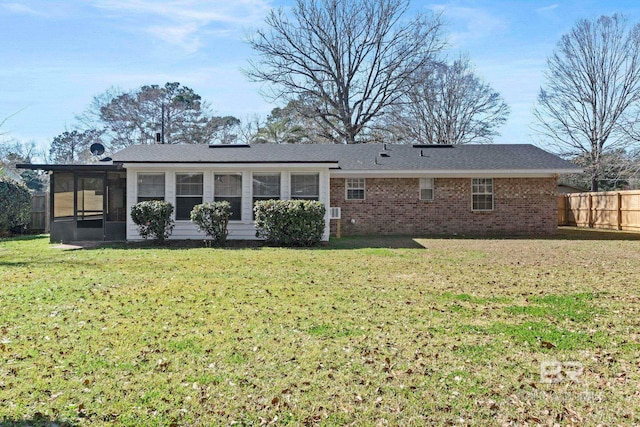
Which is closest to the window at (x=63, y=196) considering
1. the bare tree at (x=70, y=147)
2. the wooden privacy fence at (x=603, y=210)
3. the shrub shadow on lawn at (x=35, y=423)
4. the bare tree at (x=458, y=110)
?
the shrub shadow on lawn at (x=35, y=423)

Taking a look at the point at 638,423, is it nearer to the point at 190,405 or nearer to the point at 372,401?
the point at 372,401

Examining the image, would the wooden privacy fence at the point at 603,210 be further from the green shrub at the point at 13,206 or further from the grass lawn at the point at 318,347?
the green shrub at the point at 13,206

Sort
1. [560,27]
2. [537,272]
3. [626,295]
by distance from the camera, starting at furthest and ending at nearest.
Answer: [560,27] → [537,272] → [626,295]

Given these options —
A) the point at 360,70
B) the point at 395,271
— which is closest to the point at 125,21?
the point at 395,271

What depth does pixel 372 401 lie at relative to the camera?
11.2 ft

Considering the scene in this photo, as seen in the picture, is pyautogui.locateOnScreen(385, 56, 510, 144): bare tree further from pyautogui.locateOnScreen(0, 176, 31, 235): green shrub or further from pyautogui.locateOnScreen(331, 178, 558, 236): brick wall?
pyautogui.locateOnScreen(0, 176, 31, 235): green shrub

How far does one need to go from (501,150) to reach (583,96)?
37.6 feet

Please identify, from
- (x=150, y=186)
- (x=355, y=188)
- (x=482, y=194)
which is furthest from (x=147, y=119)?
(x=482, y=194)

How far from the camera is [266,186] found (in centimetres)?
1489

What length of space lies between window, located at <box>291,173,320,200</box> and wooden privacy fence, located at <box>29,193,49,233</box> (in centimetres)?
1130

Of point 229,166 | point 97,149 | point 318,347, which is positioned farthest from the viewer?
point 97,149

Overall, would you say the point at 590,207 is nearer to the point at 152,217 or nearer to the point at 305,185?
the point at 305,185

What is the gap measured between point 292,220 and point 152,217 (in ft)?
13.3

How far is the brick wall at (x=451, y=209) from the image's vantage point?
18016 mm
